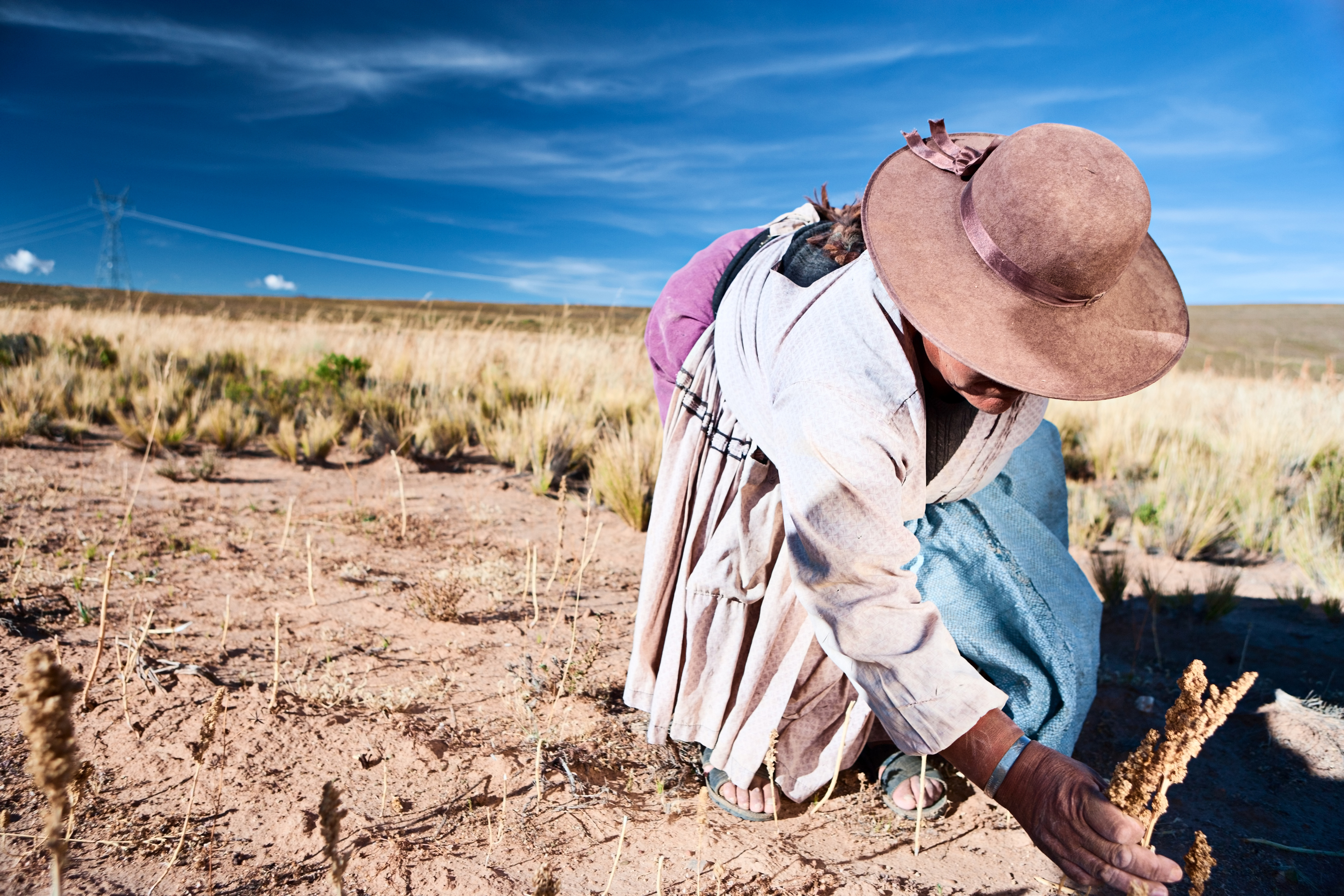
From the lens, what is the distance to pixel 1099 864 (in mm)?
1091

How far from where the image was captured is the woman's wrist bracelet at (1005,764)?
126 centimetres

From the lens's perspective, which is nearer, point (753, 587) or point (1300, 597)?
point (753, 587)

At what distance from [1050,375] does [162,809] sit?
2.07 metres

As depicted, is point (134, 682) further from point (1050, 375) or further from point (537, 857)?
point (1050, 375)

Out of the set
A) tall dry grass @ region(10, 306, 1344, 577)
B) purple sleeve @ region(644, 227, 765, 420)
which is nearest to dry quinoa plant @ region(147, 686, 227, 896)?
purple sleeve @ region(644, 227, 765, 420)

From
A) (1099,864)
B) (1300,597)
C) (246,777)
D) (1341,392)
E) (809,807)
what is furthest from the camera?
(1341,392)

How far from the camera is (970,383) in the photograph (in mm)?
1449

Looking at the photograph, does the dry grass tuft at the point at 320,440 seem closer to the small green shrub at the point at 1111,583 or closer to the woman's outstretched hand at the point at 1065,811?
the small green shrub at the point at 1111,583

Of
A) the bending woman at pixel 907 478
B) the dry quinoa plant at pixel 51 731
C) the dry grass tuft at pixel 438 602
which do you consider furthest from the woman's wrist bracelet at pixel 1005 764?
the dry grass tuft at pixel 438 602

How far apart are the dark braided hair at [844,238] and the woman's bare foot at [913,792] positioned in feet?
4.36

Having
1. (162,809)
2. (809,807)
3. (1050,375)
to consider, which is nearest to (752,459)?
(1050,375)

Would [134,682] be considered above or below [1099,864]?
below

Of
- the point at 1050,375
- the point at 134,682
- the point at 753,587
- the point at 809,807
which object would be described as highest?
the point at 1050,375

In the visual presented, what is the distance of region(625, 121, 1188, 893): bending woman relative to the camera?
129 cm
